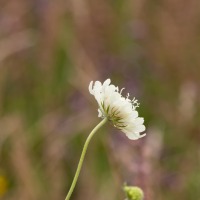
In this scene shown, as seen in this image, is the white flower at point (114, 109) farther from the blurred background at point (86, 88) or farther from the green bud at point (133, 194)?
the blurred background at point (86, 88)

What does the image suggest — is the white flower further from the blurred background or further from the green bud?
the blurred background

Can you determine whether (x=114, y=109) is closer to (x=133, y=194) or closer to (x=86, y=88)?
(x=133, y=194)

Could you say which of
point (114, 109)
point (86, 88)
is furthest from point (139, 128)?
point (86, 88)

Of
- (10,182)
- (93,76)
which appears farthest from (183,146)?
(10,182)

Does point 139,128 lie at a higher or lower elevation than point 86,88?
lower

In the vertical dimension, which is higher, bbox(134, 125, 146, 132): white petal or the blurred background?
the blurred background

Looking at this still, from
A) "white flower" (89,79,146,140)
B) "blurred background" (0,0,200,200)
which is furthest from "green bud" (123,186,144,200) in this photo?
"blurred background" (0,0,200,200)

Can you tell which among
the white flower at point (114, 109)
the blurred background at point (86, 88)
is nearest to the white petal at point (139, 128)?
the white flower at point (114, 109)

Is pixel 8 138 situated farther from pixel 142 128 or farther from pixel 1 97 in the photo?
pixel 142 128
